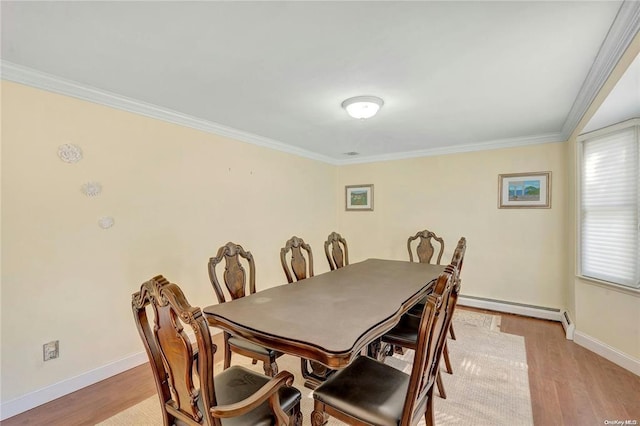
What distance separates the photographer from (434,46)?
1.69 m

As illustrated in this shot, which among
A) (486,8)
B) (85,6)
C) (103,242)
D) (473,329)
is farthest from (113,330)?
(473,329)

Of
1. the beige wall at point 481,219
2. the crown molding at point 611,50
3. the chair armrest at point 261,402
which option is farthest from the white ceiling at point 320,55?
the chair armrest at point 261,402

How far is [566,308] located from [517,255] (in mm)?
780

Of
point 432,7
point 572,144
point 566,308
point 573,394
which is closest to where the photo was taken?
point 432,7

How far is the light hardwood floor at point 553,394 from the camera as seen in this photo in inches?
75.8

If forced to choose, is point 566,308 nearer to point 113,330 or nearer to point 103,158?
point 113,330

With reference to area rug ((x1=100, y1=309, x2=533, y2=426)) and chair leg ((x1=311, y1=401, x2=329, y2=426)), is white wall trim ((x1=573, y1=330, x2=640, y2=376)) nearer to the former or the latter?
area rug ((x1=100, y1=309, x2=533, y2=426))

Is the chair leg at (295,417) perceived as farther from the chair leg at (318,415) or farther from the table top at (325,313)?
the table top at (325,313)

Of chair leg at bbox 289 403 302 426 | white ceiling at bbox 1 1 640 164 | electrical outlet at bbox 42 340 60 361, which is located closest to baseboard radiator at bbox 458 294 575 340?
white ceiling at bbox 1 1 640 164

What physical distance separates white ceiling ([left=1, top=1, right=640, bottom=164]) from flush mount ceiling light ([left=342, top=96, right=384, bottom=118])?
7 cm

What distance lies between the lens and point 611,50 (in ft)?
5.56

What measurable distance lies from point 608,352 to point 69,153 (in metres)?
4.88

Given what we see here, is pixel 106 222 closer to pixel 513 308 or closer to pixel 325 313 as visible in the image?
pixel 325 313

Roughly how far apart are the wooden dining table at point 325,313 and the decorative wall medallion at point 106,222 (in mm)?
1289
